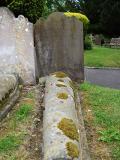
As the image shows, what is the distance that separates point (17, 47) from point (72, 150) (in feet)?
12.3

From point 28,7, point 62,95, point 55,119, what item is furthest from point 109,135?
point 28,7

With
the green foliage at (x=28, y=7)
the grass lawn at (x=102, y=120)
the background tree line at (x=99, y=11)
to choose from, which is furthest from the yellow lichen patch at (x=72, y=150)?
the background tree line at (x=99, y=11)

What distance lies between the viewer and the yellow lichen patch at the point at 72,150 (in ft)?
15.3

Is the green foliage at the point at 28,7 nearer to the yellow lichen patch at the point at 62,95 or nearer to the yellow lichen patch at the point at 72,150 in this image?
the yellow lichen patch at the point at 62,95

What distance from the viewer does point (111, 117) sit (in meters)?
6.66

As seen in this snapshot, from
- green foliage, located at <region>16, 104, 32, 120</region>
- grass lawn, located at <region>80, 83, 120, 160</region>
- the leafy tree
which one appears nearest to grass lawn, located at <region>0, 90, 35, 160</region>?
green foliage, located at <region>16, 104, 32, 120</region>

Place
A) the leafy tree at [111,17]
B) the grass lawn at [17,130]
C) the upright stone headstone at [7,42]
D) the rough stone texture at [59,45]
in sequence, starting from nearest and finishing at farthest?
the grass lawn at [17,130] → the upright stone headstone at [7,42] → the rough stone texture at [59,45] → the leafy tree at [111,17]

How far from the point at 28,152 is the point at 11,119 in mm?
1061

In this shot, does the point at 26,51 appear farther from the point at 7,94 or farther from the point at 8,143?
the point at 8,143

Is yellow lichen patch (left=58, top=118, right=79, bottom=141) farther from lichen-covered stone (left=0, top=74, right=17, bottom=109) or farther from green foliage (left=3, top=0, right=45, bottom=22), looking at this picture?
green foliage (left=3, top=0, right=45, bottom=22)

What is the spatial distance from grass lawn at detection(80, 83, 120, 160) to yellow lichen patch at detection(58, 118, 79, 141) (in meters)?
0.35

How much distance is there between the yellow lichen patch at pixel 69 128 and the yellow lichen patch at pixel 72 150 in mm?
209

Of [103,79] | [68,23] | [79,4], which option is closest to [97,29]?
[79,4]

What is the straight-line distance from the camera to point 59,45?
27.9ft
